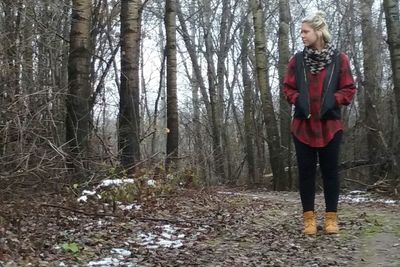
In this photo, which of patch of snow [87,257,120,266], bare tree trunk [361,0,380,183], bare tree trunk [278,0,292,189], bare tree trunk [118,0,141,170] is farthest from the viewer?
bare tree trunk [278,0,292,189]

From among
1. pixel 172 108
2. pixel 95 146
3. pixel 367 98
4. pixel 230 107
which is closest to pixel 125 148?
pixel 95 146

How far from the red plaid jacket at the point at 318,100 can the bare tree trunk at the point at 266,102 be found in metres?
9.41

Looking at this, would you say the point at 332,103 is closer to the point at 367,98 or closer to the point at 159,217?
the point at 159,217

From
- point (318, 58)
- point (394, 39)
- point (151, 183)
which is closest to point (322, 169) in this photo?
point (318, 58)

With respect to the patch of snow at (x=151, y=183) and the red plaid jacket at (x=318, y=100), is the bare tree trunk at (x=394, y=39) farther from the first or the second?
the red plaid jacket at (x=318, y=100)

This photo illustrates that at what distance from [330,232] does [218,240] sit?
106 centimetres

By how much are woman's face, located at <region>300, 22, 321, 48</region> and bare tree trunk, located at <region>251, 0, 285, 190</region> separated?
9.36 metres

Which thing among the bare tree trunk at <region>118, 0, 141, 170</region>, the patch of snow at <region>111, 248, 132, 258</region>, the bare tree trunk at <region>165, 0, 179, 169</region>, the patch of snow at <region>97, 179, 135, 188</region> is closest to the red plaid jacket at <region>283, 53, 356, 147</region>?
the patch of snow at <region>111, 248, 132, 258</region>

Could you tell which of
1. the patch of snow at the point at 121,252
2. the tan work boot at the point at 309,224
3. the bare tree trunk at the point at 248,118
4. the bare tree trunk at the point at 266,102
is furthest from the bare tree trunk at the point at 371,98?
the patch of snow at the point at 121,252

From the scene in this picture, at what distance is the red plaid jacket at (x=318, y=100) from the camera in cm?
511

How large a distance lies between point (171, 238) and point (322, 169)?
159 centimetres

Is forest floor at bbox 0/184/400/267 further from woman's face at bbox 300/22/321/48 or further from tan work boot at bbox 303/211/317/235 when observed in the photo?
woman's face at bbox 300/22/321/48

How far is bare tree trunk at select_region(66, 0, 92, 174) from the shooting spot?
26.5ft

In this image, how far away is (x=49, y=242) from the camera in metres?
4.54
